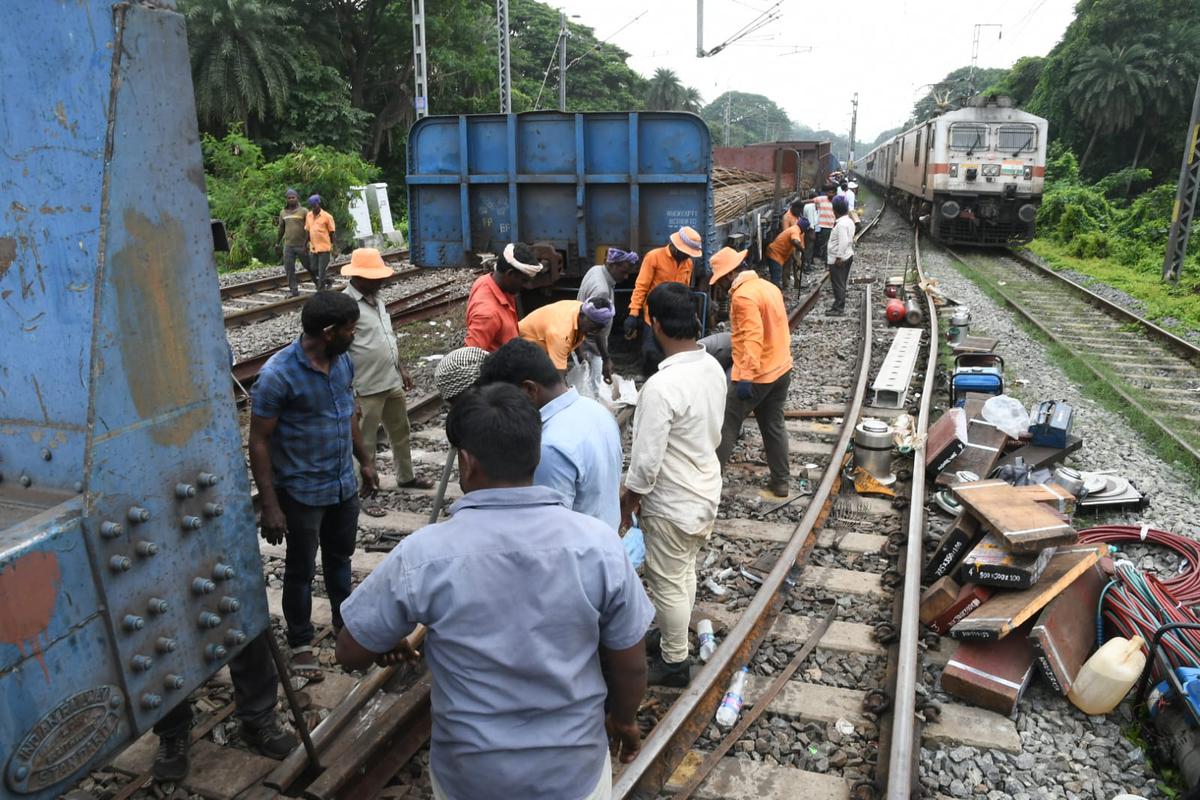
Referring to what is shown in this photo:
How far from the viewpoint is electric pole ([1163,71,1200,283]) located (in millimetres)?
14273

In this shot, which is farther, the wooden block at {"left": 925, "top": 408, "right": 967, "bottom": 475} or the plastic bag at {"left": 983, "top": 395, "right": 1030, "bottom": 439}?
the plastic bag at {"left": 983, "top": 395, "right": 1030, "bottom": 439}

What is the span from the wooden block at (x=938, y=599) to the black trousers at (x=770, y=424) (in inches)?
66.1

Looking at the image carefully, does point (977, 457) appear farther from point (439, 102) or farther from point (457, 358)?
point (439, 102)

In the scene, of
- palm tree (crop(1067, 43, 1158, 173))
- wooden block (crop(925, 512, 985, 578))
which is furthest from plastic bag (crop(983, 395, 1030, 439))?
palm tree (crop(1067, 43, 1158, 173))

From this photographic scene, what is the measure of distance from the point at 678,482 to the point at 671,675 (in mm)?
911

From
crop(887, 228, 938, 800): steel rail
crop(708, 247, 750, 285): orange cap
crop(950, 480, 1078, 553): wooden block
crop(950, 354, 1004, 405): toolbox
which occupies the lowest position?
crop(887, 228, 938, 800): steel rail

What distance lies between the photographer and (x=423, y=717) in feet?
11.0

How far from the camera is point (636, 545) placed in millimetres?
4316

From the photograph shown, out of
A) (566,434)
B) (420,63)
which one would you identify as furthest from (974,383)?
(420,63)

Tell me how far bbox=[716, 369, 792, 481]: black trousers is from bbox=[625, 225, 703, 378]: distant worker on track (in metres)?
1.39

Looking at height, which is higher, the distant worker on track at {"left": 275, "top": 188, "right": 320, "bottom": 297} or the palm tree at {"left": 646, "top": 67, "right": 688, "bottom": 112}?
the palm tree at {"left": 646, "top": 67, "right": 688, "bottom": 112}

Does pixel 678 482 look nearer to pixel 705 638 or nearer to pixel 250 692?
pixel 705 638

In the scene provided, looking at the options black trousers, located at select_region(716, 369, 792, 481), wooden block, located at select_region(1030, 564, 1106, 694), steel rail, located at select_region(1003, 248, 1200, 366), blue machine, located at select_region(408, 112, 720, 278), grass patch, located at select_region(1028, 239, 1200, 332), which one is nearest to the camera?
wooden block, located at select_region(1030, 564, 1106, 694)

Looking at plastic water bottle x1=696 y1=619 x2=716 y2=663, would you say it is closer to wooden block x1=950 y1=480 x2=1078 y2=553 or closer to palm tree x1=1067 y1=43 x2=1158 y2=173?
wooden block x1=950 y1=480 x2=1078 y2=553
